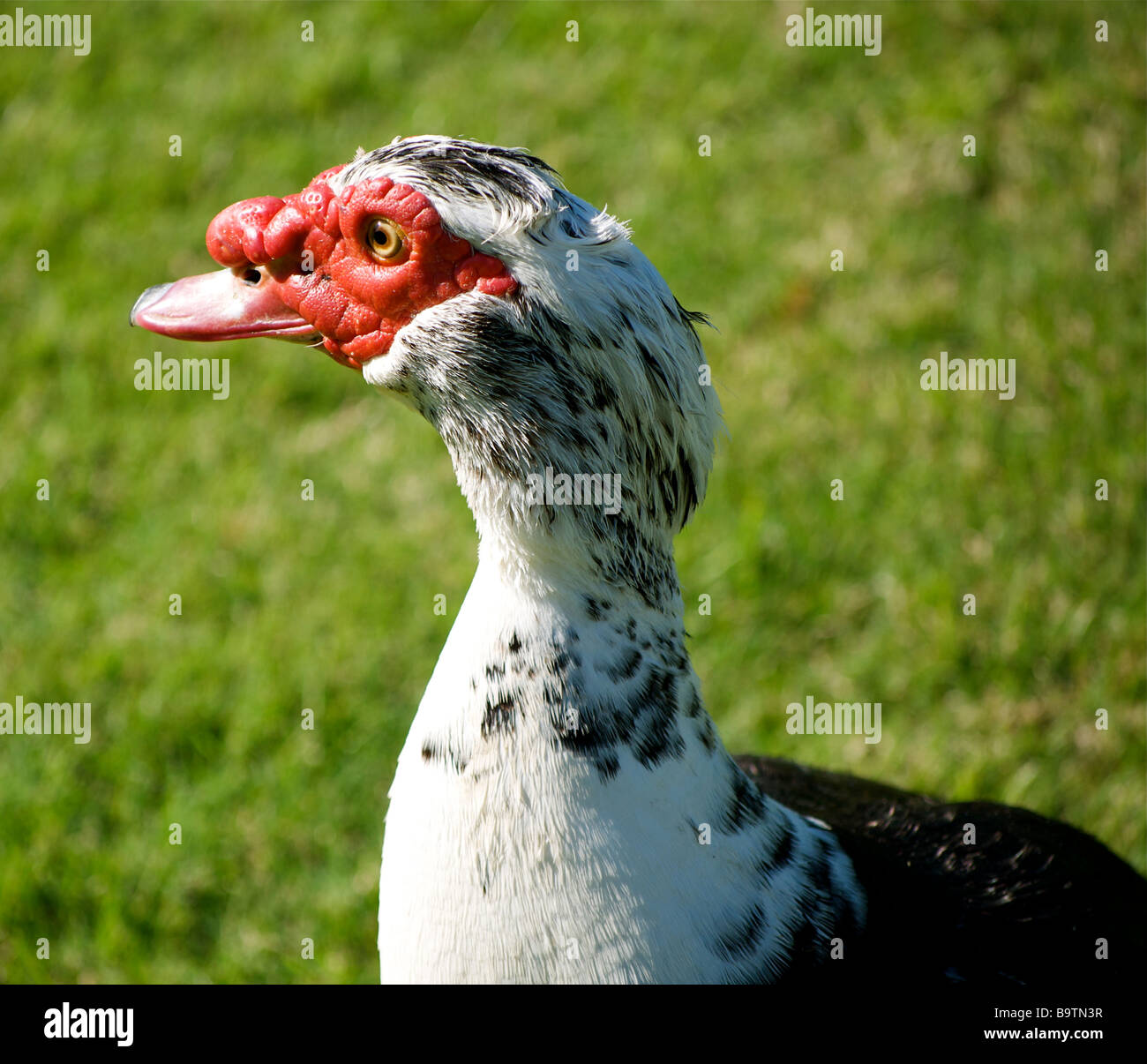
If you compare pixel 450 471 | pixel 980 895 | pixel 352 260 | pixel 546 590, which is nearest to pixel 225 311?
pixel 352 260

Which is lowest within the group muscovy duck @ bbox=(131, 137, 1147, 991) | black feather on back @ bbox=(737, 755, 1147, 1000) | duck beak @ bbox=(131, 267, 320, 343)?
black feather on back @ bbox=(737, 755, 1147, 1000)

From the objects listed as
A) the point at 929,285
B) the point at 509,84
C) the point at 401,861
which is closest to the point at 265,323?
the point at 401,861

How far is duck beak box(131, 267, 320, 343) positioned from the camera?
1.96 m

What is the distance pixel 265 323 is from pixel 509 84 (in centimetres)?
393

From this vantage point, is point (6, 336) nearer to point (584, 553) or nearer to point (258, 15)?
point (258, 15)

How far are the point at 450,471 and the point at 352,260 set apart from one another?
2461mm

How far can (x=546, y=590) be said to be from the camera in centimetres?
183

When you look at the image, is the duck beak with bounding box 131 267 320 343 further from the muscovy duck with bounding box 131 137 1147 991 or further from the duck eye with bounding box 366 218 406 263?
the duck eye with bounding box 366 218 406 263

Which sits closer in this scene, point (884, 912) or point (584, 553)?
point (584, 553)

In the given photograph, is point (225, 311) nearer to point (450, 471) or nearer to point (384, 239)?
point (384, 239)

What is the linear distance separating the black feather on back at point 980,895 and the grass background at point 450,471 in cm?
87

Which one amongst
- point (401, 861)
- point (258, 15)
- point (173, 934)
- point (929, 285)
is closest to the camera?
point (401, 861)

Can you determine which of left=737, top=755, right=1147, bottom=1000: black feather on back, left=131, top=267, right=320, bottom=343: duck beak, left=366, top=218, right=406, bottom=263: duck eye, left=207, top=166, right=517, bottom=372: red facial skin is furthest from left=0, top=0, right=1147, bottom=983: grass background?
left=366, top=218, right=406, bottom=263: duck eye
